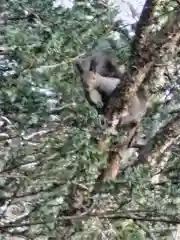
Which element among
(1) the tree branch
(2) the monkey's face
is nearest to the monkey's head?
(2) the monkey's face

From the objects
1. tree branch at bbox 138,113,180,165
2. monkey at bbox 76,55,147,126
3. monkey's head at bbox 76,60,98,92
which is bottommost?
tree branch at bbox 138,113,180,165

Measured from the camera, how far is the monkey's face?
1821 millimetres

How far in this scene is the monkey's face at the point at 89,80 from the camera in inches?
71.7

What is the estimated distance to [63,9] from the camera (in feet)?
4.94

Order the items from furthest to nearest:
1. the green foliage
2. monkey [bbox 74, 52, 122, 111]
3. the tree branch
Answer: the tree branch, monkey [bbox 74, 52, 122, 111], the green foliage

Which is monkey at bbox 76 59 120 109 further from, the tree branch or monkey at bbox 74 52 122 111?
the tree branch

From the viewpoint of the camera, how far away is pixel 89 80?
1.86 metres

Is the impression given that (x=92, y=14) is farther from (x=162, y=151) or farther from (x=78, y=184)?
(x=162, y=151)

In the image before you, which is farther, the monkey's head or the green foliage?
the monkey's head

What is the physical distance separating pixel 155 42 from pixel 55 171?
1.94ft

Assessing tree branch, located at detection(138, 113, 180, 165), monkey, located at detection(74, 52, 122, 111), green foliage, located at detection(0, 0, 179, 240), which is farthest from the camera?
tree branch, located at detection(138, 113, 180, 165)

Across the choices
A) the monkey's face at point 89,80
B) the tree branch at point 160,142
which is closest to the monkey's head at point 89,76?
the monkey's face at point 89,80

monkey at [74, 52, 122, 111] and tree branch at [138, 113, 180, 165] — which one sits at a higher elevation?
monkey at [74, 52, 122, 111]

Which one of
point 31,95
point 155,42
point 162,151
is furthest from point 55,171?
point 162,151
